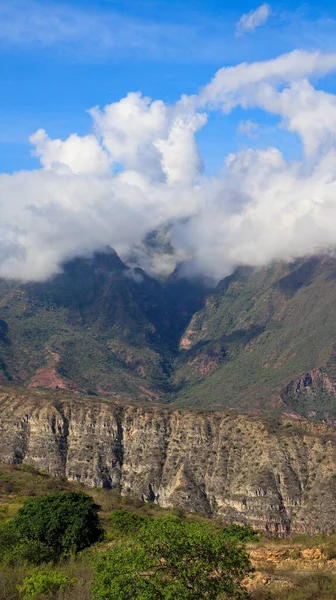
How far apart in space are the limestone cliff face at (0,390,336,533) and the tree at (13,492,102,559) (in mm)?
58985

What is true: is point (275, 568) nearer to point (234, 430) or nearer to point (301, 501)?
point (301, 501)

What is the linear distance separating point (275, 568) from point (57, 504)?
3161 centimetres

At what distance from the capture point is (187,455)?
139m

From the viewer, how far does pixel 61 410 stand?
154750mm

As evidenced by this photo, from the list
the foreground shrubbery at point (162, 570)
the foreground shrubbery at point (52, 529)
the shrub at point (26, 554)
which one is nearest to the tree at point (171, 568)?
the foreground shrubbery at point (162, 570)

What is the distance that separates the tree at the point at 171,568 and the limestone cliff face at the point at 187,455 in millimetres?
84275

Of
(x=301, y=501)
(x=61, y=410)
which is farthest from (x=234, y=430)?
(x=61, y=410)

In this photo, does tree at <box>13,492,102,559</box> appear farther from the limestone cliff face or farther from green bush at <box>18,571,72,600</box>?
the limestone cliff face

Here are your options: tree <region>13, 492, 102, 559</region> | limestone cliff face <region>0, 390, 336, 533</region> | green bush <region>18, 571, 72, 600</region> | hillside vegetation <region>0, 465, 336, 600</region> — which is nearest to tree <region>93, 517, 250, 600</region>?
hillside vegetation <region>0, 465, 336, 600</region>

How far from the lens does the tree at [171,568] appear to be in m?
27.6

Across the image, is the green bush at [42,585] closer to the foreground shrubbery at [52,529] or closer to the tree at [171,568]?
the tree at [171,568]

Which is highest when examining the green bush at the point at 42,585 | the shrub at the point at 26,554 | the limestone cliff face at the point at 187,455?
the limestone cliff face at the point at 187,455

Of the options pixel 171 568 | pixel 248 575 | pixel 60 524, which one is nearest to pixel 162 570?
pixel 171 568

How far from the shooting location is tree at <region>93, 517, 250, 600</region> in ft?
90.5
